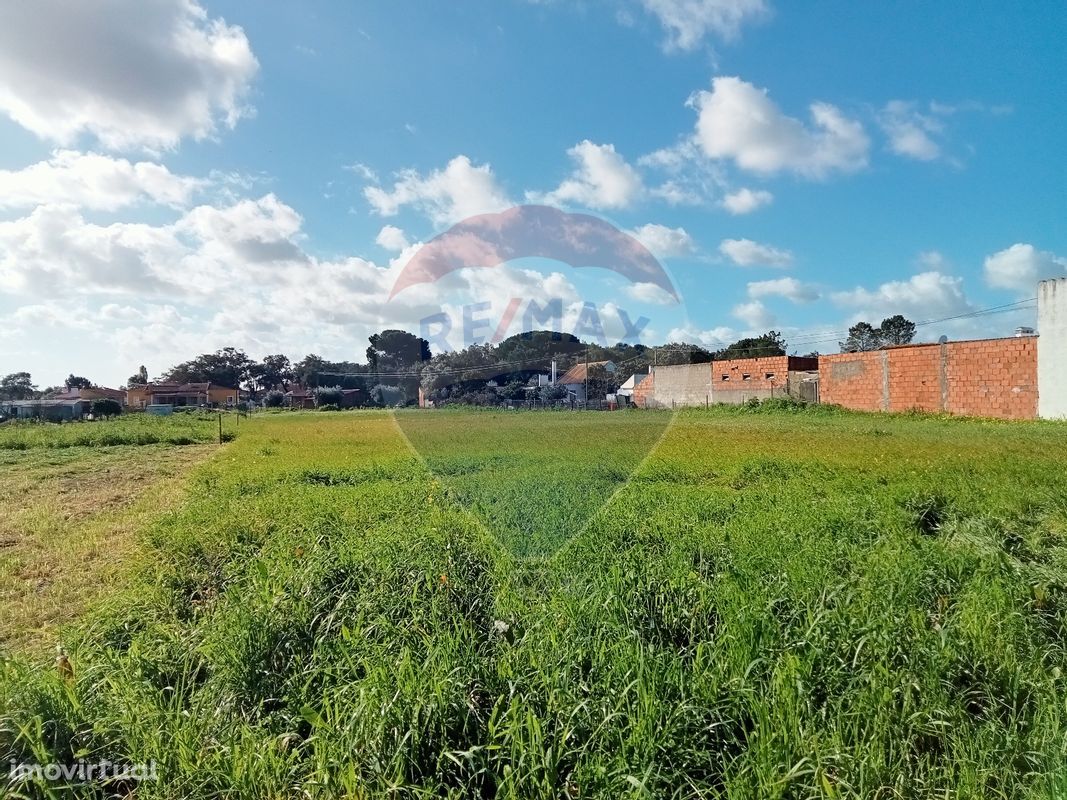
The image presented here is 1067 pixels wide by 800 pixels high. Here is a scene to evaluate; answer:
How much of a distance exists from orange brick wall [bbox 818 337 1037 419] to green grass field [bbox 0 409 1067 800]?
16662 mm

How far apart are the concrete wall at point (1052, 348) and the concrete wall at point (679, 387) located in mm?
16218

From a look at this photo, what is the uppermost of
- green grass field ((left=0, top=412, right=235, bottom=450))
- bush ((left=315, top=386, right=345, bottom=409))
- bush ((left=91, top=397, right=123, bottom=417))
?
bush ((left=315, top=386, right=345, bottom=409))

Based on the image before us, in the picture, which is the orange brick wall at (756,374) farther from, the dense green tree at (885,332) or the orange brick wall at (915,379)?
the dense green tree at (885,332)

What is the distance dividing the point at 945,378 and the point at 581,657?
23.1 m

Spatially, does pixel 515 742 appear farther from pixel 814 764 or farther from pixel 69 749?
pixel 69 749

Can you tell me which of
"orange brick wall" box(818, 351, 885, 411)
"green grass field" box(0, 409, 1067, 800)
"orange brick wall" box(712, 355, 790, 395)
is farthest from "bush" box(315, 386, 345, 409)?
"orange brick wall" box(818, 351, 885, 411)

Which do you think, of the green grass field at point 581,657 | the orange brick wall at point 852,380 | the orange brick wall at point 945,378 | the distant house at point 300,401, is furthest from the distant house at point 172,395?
the green grass field at point 581,657

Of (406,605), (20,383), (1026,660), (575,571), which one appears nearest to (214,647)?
(406,605)

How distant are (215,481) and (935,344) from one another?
23.2 metres

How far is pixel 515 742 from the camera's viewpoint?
2064mm

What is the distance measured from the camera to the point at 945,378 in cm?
2041

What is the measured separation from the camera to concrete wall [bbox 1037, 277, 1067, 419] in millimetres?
17062

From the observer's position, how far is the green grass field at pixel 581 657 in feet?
6.76

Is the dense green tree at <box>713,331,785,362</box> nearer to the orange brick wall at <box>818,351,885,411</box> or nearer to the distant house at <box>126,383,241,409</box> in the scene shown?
the orange brick wall at <box>818,351,885,411</box>
